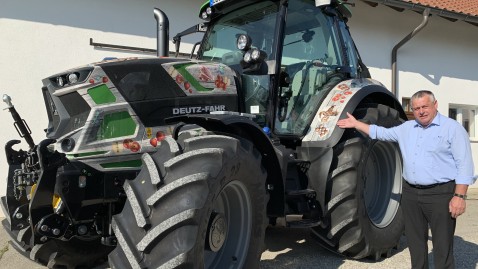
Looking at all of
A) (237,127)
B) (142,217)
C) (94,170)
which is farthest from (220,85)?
(142,217)

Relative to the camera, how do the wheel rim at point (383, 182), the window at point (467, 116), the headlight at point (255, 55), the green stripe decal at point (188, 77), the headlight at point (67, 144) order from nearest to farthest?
the headlight at point (67, 144), the green stripe decal at point (188, 77), the headlight at point (255, 55), the wheel rim at point (383, 182), the window at point (467, 116)

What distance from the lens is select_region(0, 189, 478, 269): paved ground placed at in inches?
161

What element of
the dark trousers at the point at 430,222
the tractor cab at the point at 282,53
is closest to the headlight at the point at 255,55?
Result: the tractor cab at the point at 282,53

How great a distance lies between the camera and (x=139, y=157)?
3.25 m

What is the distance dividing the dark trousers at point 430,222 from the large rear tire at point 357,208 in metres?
0.56

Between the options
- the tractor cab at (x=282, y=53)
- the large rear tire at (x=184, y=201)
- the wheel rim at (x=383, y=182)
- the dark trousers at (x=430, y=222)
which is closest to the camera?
the large rear tire at (x=184, y=201)

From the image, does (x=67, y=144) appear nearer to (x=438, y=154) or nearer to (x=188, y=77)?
(x=188, y=77)

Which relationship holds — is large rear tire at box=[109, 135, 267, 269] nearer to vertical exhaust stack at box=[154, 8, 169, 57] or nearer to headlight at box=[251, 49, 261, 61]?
headlight at box=[251, 49, 261, 61]

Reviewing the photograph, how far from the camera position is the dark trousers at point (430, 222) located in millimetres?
3195

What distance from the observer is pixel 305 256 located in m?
4.33

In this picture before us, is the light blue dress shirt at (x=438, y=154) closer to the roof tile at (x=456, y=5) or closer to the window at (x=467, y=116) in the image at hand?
the roof tile at (x=456, y=5)

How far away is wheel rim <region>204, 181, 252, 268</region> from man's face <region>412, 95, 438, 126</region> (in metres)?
1.42

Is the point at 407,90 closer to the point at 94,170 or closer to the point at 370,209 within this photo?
the point at 370,209

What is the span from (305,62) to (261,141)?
1372mm
